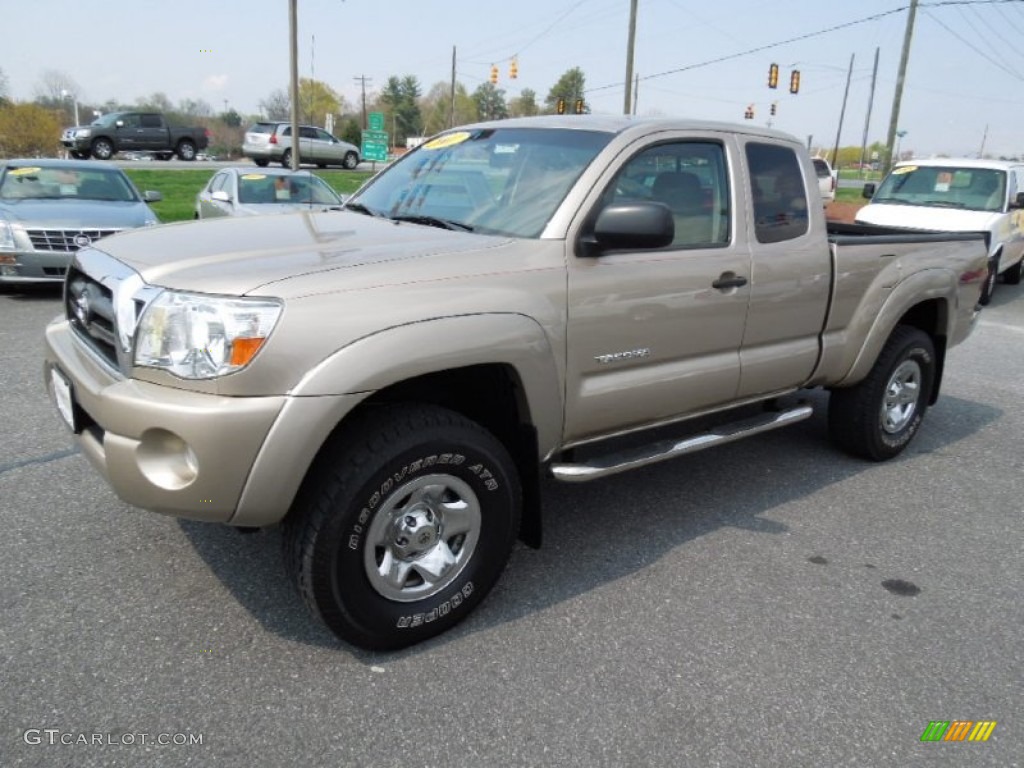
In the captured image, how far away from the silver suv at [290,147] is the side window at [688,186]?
2479 cm

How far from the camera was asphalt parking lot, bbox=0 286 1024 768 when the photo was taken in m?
2.39

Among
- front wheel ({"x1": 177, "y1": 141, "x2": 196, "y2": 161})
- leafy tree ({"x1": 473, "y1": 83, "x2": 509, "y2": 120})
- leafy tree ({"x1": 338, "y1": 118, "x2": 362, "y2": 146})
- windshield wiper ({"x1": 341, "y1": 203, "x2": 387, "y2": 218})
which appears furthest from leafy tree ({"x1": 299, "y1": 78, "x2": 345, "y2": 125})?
windshield wiper ({"x1": 341, "y1": 203, "x2": 387, "y2": 218})

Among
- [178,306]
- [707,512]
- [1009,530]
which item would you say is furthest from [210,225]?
[1009,530]

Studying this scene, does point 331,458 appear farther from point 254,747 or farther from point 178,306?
point 254,747

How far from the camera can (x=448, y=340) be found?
2.66 metres

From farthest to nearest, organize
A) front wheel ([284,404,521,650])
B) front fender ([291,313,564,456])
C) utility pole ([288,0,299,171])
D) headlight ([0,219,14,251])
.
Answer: utility pole ([288,0,299,171]), headlight ([0,219,14,251]), front wheel ([284,404,521,650]), front fender ([291,313,564,456])

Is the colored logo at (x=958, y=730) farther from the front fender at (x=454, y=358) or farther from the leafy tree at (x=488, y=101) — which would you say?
the leafy tree at (x=488, y=101)

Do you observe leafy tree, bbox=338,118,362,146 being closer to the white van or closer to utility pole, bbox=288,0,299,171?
utility pole, bbox=288,0,299,171

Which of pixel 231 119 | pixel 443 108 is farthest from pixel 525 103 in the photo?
pixel 231 119

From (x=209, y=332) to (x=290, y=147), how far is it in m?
28.0

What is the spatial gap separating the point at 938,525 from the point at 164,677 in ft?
11.9

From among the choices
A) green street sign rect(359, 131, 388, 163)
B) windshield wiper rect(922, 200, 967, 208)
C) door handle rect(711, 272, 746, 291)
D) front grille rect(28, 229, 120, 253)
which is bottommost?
front grille rect(28, 229, 120, 253)

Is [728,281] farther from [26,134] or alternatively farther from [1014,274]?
[26,134]

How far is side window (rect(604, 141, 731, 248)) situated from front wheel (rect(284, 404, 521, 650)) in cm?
133
